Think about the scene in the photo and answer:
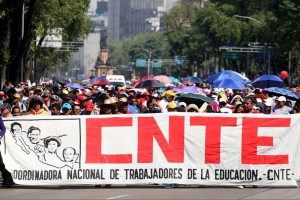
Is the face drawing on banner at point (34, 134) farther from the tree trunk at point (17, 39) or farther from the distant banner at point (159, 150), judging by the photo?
the tree trunk at point (17, 39)

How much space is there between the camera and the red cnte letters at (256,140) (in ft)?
61.3

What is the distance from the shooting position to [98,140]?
742 inches

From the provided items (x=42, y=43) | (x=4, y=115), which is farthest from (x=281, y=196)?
(x=42, y=43)

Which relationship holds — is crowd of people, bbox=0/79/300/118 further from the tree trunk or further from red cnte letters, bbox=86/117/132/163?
the tree trunk

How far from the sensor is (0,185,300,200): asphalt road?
17.0m

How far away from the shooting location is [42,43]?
7838 cm

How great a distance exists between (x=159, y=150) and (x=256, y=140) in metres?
1.65

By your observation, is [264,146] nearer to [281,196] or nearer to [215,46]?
[281,196]

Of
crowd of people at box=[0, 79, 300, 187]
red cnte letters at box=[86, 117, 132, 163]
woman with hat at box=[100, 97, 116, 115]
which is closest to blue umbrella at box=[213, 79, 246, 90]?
crowd of people at box=[0, 79, 300, 187]

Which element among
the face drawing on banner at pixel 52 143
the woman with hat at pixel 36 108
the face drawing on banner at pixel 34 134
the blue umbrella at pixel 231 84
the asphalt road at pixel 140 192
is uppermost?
the woman with hat at pixel 36 108

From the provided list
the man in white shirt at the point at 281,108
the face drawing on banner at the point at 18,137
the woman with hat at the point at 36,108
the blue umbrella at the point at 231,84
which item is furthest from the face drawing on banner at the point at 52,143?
the blue umbrella at the point at 231,84

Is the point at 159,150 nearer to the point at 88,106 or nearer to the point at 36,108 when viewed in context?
the point at 36,108

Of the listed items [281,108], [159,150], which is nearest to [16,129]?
[159,150]

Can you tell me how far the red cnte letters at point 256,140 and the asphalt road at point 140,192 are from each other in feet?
1.71
